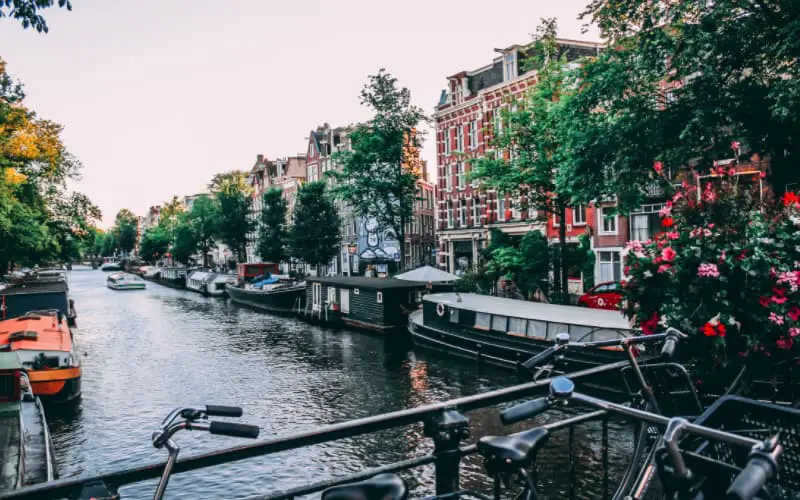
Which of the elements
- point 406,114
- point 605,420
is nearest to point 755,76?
point 605,420

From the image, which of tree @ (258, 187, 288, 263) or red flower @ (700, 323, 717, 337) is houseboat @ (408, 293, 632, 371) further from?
tree @ (258, 187, 288, 263)

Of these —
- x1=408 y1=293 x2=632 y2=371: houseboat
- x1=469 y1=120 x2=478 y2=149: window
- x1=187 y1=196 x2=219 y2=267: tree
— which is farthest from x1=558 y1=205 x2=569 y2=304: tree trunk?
x1=187 y1=196 x2=219 y2=267: tree

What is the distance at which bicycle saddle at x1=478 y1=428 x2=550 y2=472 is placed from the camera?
260 cm

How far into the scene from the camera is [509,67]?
4356 cm

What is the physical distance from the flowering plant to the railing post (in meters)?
4.47

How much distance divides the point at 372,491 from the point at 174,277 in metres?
83.6

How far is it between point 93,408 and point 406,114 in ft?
104

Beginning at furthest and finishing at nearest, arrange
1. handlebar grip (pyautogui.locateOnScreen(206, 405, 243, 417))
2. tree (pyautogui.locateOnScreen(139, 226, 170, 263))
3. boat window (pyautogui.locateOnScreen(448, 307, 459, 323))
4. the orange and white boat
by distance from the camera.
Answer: tree (pyautogui.locateOnScreen(139, 226, 170, 263)) < boat window (pyautogui.locateOnScreen(448, 307, 459, 323)) < the orange and white boat < handlebar grip (pyautogui.locateOnScreen(206, 405, 243, 417))

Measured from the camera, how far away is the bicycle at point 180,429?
97.6 inches

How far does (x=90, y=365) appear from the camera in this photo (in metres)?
27.0

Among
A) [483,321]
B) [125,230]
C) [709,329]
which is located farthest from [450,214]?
[125,230]

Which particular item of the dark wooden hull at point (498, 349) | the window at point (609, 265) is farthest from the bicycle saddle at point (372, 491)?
the window at point (609, 265)

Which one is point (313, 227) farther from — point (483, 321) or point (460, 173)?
point (483, 321)

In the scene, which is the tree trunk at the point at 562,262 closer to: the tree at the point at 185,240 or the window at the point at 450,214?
the window at the point at 450,214
